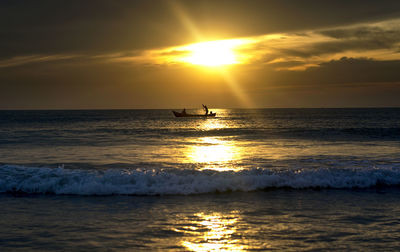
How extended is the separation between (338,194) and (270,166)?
671cm

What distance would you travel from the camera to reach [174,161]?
24359 millimetres

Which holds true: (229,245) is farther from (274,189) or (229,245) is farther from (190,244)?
(274,189)

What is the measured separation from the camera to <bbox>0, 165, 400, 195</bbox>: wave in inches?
600

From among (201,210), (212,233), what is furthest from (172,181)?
(212,233)

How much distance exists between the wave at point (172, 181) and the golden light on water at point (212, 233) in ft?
12.2

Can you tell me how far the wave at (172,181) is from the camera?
1525cm

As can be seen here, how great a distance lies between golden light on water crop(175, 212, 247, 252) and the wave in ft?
12.2

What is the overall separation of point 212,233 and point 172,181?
612 centimetres

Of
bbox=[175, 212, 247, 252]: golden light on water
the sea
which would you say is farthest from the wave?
bbox=[175, 212, 247, 252]: golden light on water

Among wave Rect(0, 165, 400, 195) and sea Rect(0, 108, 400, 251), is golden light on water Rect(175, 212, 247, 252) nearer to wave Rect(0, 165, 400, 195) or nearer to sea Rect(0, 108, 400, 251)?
sea Rect(0, 108, 400, 251)

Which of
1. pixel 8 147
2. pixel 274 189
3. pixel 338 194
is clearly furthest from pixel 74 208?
pixel 8 147

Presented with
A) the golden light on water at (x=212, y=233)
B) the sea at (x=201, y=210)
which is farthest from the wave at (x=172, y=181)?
the golden light on water at (x=212, y=233)

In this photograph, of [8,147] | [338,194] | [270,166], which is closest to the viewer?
[338,194]

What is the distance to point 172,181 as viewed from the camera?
15.9 meters
